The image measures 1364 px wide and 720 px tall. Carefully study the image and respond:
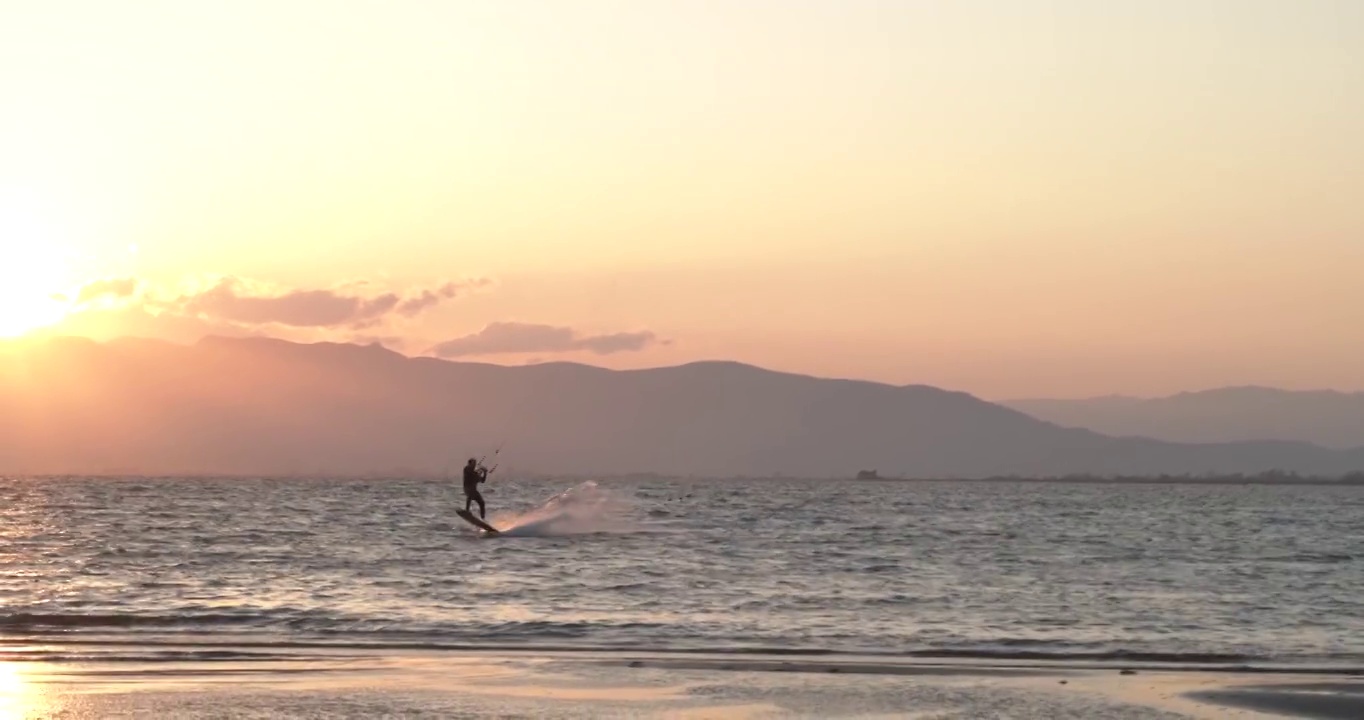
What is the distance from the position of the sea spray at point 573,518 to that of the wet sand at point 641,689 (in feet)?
117

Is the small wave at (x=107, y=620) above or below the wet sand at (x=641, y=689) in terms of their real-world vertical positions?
below

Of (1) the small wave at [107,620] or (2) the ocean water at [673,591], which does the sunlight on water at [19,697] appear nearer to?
(2) the ocean water at [673,591]

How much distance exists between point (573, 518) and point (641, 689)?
43796mm

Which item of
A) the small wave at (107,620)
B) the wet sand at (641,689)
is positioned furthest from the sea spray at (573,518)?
the wet sand at (641,689)

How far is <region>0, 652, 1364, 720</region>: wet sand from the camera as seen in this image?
16.8 meters

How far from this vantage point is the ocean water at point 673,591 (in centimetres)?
2456

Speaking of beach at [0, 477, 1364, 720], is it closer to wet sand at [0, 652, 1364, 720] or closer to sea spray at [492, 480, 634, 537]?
wet sand at [0, 652, 1364, 720]

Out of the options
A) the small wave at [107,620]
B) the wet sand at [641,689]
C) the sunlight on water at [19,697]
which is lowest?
the small wave at [107,620]

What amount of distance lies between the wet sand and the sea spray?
3553cm

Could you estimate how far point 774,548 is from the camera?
167 feet

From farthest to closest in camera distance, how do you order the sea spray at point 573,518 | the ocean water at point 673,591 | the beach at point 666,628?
the sea spray at point 573,518 < the ocean water at point 673,591 < the beach at point 666,628

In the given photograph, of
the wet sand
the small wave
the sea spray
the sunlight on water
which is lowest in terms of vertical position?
the small wave

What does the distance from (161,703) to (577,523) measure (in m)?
45.3

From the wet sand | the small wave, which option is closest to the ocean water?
the small wave
